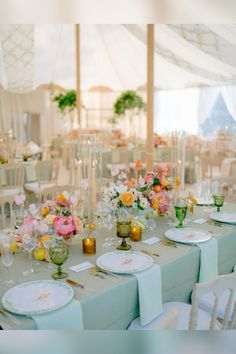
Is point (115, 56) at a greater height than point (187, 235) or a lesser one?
greater

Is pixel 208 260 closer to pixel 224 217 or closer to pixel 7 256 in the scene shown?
pixel 224 217

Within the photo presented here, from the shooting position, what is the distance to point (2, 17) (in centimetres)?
33

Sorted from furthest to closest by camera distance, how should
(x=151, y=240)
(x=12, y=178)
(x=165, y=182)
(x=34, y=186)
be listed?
(x=34, y=186) < (x=12, y=178) < (x=165, y=182) < (x=151, y=240)

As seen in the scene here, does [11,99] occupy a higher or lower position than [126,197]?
higher

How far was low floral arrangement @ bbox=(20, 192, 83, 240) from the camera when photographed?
1.90m

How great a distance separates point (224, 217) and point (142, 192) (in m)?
0.65

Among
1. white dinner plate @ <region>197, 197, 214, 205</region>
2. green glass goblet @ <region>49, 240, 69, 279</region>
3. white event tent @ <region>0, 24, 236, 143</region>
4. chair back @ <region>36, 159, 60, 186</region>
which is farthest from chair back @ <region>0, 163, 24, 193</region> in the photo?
green glass goblet @ <region>49, 240, 69, 279</region>

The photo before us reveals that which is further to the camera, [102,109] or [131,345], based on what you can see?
[102,109]

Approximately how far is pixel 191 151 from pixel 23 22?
7.00 meters

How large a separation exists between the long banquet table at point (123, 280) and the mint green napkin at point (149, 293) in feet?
0.11

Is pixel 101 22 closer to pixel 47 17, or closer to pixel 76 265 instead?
pixel 47 17

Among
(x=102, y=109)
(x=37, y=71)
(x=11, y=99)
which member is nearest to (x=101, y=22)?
(x=37, y=71)

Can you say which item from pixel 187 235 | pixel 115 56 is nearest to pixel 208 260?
pixel 187 235

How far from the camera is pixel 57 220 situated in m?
1.93
